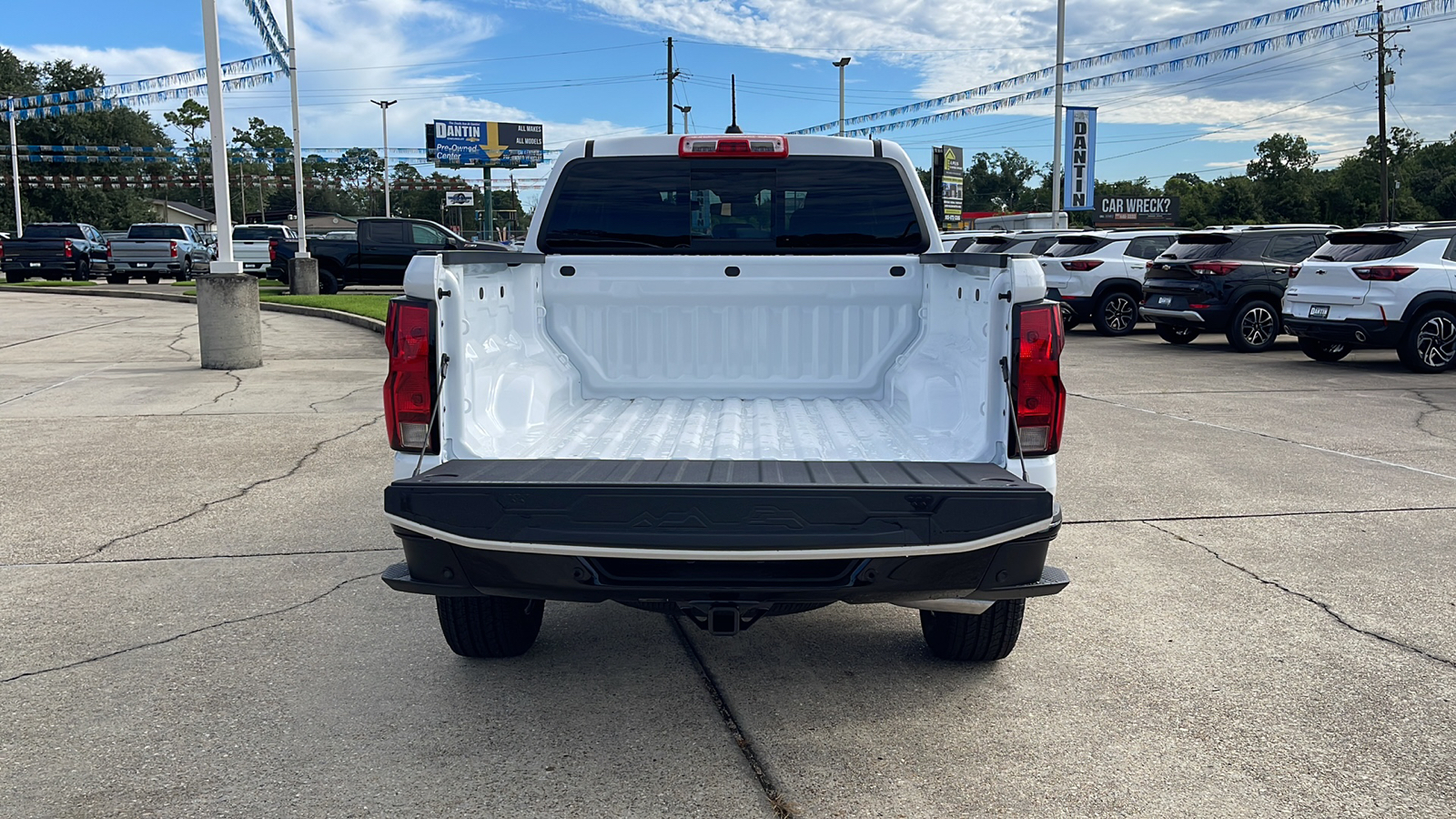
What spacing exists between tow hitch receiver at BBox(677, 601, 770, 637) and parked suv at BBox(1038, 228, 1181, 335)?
16807 millimetres

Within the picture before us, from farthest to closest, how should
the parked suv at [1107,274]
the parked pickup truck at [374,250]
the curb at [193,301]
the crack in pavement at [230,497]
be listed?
the parked pickup truck at [374,250], the curb at [193,301], the parked suv at [1107,274], the crack in pavement at [230,497]

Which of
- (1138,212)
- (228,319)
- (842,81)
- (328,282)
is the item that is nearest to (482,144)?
(842,81)

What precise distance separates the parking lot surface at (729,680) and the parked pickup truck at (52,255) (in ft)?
103

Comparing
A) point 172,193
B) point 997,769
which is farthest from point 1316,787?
point 172,193

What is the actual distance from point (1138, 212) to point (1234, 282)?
75701 millimetres

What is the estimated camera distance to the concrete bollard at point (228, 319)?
13.1 meters

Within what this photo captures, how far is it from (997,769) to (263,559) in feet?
13.0

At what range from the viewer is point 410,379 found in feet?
11.7

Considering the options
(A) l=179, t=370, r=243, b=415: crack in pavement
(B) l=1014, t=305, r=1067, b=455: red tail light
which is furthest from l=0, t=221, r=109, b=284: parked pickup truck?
(B) l=1014, t=305, r=1067, b=455: red tail light

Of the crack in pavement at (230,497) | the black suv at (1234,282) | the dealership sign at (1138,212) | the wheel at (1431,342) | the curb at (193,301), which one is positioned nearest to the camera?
the crack in pavement at (230,497)

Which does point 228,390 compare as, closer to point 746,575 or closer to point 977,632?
point 977,632

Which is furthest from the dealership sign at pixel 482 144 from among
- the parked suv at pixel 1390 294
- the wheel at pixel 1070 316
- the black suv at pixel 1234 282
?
the parked suv at pixel 1390 294

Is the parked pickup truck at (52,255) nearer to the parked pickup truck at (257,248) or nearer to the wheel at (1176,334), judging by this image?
the parked pickup truck at (257,248)

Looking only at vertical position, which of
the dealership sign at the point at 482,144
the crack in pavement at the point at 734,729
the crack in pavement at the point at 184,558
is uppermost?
the dealership sign at the point at 482,144
